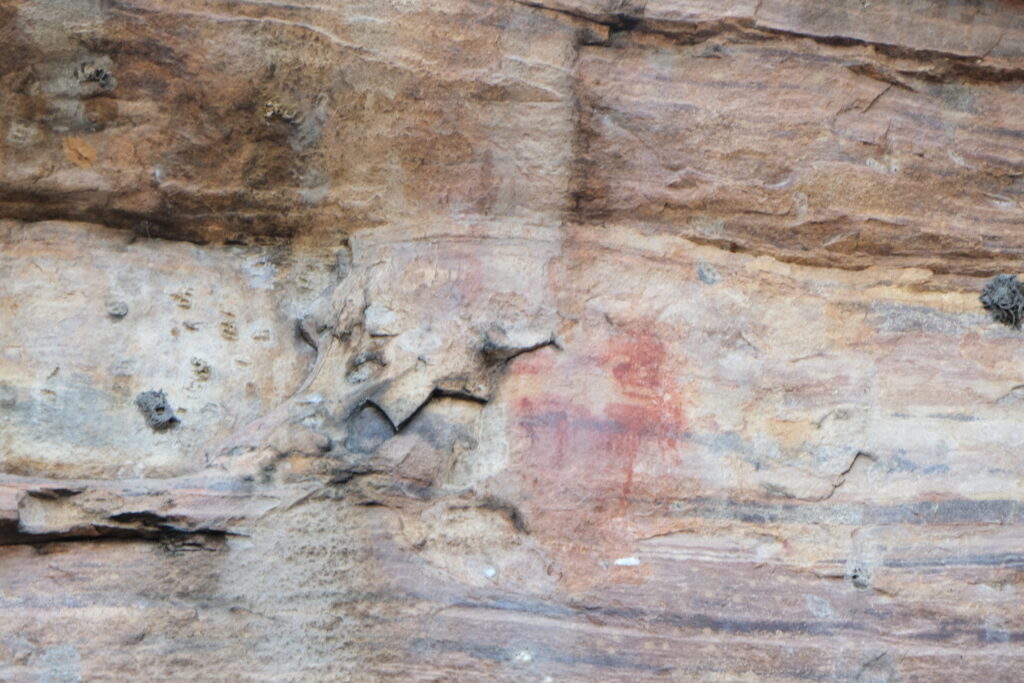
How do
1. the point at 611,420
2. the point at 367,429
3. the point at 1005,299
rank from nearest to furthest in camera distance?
the point at 367,429
the point at 611,420
the point at 1005,299

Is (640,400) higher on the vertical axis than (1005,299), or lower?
lower

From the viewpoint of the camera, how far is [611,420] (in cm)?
430

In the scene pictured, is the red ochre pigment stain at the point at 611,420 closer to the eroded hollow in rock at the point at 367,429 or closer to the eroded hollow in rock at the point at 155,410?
the eroded hollow in rock at the point at 367,429

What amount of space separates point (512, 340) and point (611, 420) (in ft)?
1.63

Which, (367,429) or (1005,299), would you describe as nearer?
(367,429)

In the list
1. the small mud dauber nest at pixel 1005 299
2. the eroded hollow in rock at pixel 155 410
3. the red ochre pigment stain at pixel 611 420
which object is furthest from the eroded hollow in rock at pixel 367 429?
the small mud dauber nest at pixel 1005 299

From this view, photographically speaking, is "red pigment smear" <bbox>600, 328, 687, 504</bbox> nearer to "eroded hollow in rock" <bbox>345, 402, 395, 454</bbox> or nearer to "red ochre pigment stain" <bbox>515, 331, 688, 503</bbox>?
"red ochre pigment stain" <bbox>515, 331, 688, 503</bbox>

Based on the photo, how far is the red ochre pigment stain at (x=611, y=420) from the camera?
4.24m

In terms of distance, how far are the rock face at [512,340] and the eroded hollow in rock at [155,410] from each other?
0.01 m

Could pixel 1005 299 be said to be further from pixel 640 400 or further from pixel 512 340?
pixel 512 340

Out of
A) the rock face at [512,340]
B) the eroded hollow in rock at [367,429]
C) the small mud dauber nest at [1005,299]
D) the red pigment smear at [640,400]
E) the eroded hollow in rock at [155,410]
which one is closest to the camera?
the rock face at [512,340]

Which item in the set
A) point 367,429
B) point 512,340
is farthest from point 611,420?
point 367,429

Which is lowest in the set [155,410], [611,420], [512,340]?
[155,410]

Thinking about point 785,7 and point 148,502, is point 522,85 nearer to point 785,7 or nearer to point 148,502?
point 785,7
